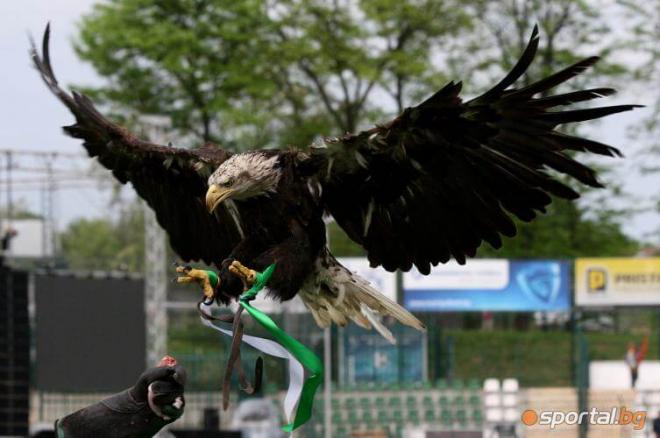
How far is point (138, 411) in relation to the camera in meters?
4.08

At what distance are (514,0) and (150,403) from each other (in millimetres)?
26515

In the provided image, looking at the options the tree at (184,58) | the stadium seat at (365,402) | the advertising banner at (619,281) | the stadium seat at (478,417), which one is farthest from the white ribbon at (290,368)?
the tree at (184,58)

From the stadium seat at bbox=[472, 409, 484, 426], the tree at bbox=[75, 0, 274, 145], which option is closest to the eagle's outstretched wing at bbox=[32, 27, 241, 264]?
the stadium seat at bbox=[472, 409, 484, 426]

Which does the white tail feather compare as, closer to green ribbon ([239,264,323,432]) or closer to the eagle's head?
the eagle's head

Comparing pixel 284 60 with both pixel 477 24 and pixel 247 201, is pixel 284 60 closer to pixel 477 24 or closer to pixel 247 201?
pixel 477 24

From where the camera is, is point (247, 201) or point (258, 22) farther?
point (258, 22)

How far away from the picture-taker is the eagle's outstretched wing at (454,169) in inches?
184

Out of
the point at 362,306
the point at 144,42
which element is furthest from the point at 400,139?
the point at 144,42

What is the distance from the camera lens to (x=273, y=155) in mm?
4949

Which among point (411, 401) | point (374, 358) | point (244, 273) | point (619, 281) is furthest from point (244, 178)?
point (619, 281)

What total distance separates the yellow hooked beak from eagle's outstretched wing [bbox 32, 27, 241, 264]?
82 centimetres

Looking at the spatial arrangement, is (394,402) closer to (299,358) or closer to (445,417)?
(445,417)

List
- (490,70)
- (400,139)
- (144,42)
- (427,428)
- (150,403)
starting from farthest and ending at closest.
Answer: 1. (490,70)
2. (144,42)
3. (427,428)
4. (400,139)
5. (150,403)

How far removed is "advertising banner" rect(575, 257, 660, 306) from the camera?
2312cm
